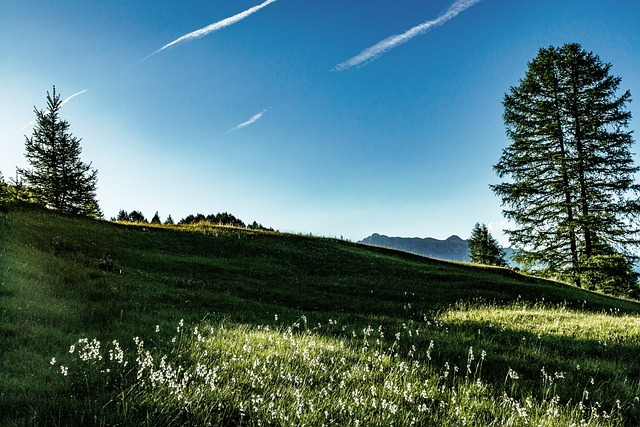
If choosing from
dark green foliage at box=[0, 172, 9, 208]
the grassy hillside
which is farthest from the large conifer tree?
dark green foliage at box=[0, 172, 9, 208]

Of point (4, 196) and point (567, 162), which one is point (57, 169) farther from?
point (567, 162)

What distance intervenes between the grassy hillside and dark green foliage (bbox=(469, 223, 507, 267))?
5616cm

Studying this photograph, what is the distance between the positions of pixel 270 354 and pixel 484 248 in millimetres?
72849

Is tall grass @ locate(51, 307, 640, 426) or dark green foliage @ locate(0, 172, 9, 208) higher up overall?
dark green foliage @ locate(0, 172, 9, 208)

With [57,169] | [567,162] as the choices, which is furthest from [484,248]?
[57,169]

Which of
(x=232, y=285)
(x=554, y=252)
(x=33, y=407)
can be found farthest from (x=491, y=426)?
(x=554, y=252)

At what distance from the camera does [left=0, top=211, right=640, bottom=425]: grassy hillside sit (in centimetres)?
361

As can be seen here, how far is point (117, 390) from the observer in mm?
3826

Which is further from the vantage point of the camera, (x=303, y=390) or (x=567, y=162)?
(x=567, y=162)

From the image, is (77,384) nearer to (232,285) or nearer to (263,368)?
(263,368)

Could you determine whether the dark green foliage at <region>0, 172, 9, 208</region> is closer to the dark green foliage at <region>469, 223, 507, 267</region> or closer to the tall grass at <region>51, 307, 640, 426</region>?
the tall grass at <region>51, 307, 640, 426</region>

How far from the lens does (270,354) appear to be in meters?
5.13

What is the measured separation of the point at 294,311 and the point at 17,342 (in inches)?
276

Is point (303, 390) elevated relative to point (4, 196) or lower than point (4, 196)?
lower
